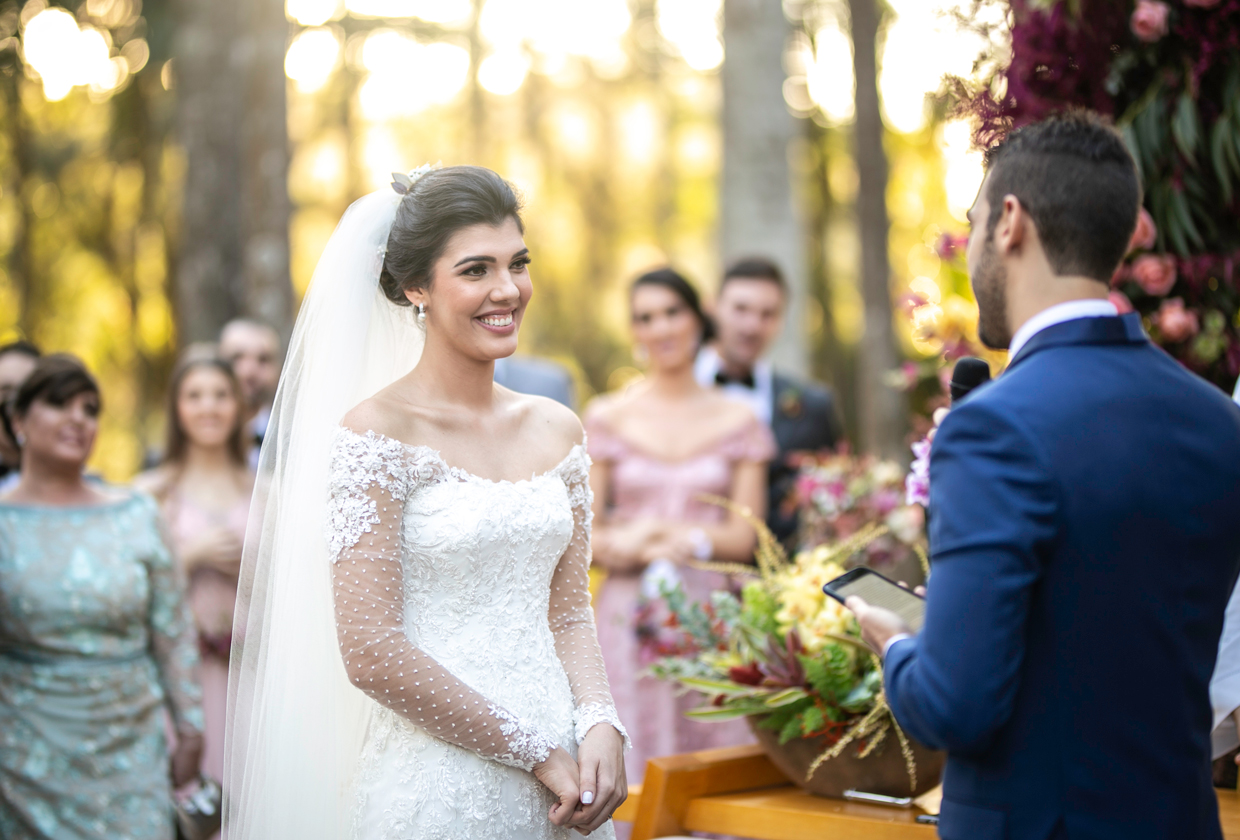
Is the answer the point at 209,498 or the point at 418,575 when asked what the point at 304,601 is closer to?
the point at 418,575

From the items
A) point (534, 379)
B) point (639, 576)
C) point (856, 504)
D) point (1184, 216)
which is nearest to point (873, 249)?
point (534, 379)

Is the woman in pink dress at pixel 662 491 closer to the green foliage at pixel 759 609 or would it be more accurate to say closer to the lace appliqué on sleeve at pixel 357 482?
the green foliage at pixel 759 609

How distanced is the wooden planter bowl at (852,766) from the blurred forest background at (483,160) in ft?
4.72

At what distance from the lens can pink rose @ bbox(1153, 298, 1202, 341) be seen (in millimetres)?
3426

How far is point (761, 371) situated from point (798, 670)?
322 cm

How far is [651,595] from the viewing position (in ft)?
15.0

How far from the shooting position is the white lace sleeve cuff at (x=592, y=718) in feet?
8.63

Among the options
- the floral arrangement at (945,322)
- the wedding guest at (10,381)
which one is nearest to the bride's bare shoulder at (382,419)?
the floral arrangement at (945,322)

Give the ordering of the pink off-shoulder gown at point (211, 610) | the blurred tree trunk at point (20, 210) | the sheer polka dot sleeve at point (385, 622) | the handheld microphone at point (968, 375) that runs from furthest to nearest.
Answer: the blurred tree trunk at point (20, 210) → the pink off-shoulder gown at point (211, 610) → the sheer polka dot sleeve at point (385, 622) → the handheld microphone at point (968, 375)

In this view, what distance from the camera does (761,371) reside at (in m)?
5.95

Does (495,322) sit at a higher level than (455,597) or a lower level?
higher

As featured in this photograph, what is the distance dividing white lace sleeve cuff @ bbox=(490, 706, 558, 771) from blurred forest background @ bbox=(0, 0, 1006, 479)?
1.35 meters

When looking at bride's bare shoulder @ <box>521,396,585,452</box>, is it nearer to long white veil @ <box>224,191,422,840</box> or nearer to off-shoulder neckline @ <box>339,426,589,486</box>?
off-shoulder neckline @ <box>339,426,589,486</box>

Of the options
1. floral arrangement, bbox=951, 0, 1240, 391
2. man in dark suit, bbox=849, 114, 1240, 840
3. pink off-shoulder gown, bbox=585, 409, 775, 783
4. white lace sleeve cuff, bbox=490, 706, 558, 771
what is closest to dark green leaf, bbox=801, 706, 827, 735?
white lace sleeve cuff, bbox=490, 706, 558, 771
